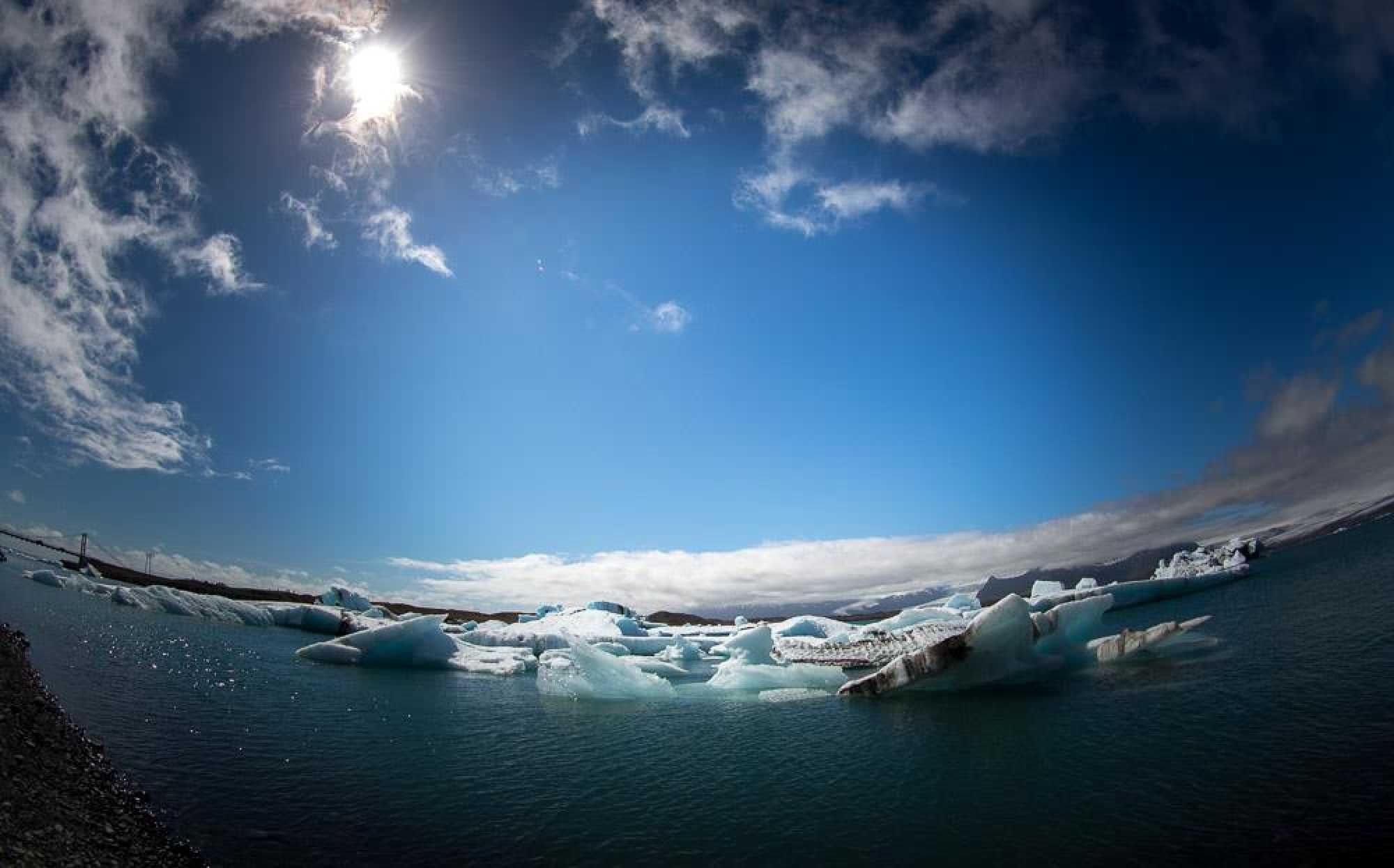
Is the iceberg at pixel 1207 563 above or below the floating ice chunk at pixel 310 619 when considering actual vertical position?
below

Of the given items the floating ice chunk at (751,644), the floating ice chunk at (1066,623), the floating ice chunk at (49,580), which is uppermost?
the floating ice chunk at (49,580)

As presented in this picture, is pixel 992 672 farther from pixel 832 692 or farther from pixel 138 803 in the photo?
pixel 138 803

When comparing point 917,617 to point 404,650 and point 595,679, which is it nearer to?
point 595,679

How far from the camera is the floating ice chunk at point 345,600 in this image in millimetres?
45594

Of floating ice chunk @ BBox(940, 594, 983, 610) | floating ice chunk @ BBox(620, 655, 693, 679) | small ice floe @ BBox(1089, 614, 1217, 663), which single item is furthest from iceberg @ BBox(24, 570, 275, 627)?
small ice floe @ BBox(1089, 614, 1217, 663)

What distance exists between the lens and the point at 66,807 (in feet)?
20.2

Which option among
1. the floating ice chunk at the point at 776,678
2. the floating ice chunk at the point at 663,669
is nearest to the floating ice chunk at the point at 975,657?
the floating ice chunk at the point at 776,678

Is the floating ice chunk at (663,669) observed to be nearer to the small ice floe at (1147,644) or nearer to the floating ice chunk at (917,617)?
the floating ice chunk at (917,617)

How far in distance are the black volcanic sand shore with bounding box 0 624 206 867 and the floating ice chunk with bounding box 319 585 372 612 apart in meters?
41.7

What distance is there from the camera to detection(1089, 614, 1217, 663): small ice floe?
575 inches

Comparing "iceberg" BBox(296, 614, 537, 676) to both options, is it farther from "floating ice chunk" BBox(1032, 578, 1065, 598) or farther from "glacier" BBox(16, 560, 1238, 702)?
"floating ice chunk" BBox(1032, 578, 1065, 598)

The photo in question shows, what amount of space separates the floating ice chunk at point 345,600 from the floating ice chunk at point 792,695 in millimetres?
42303

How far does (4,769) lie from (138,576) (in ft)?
366

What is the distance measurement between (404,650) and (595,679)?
9.81 metres
